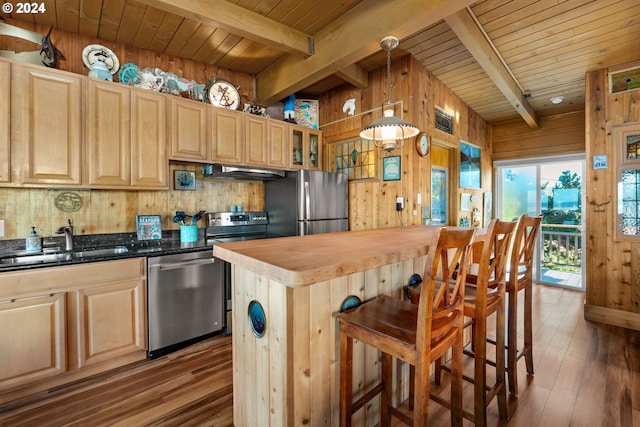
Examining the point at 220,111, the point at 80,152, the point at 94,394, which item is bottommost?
the point at 94,394

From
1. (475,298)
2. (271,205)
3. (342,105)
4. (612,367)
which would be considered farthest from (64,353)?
(612,367)

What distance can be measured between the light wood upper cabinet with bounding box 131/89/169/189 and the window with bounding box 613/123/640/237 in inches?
185

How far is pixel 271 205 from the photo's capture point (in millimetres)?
3631

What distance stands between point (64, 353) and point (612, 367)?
161 inches

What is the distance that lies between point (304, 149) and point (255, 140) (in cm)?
72

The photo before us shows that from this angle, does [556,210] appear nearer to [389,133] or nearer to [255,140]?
[389,133]

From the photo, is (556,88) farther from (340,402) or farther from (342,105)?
(340,402)

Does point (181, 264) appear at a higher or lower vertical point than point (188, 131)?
lower

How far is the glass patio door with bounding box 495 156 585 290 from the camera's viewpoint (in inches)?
174

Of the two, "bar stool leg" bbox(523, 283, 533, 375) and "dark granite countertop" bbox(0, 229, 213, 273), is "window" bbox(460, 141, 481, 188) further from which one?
"dark granite countertop" bbox(0, 229, 213, 273)

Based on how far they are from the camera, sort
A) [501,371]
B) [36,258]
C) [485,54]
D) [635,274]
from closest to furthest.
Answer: [501,371] → [36,258] → [485,54] → [635,274]

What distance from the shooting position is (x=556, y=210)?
458 cm

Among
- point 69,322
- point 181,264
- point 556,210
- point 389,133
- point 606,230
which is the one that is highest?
point 389,133

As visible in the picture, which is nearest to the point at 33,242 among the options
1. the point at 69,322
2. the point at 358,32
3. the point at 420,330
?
the point at 69,322
